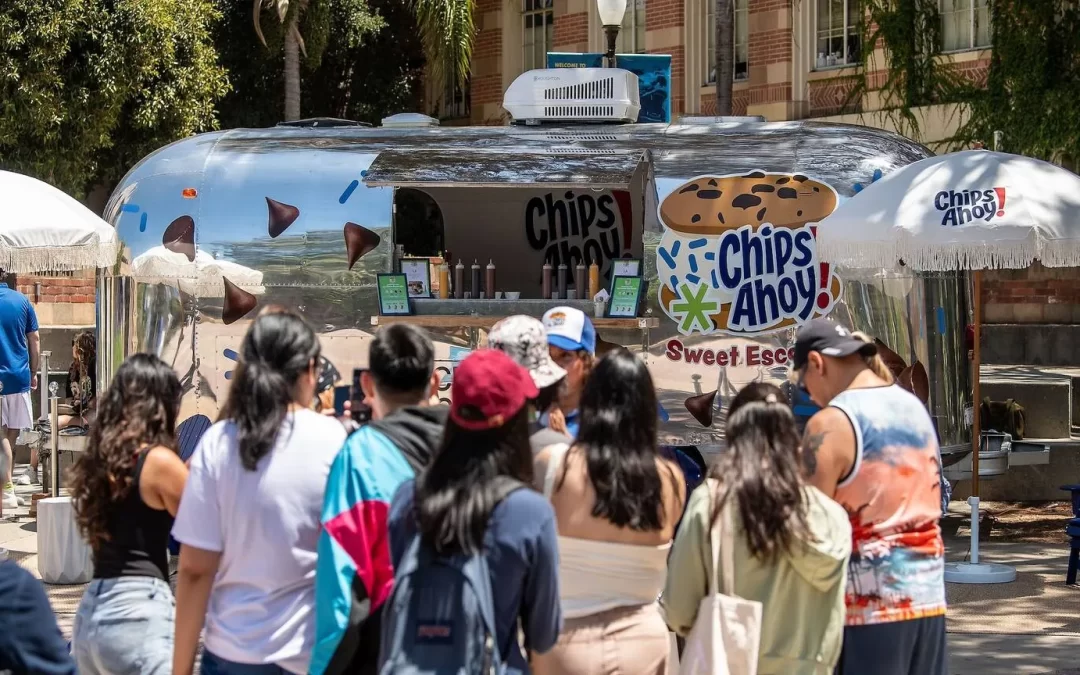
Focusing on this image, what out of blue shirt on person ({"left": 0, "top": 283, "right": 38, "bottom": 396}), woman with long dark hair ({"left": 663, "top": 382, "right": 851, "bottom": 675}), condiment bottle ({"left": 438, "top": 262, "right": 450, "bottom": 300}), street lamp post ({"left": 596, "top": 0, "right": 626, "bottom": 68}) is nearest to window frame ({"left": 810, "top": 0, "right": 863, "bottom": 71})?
street lamp post ({"left": 596, "top": 0, "right": 626, "bottom": 68})

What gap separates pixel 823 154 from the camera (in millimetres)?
9117

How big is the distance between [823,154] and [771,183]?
0.44m

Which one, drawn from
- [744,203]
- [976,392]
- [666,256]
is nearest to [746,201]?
[744,203]

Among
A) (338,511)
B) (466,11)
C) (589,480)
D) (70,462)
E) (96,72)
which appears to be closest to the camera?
(338,511)

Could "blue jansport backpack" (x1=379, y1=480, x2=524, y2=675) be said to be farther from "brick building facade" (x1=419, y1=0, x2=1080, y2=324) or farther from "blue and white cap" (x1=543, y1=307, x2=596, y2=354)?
"brick building facade" (x1=419, y1=0, x2=1080, y2=324)

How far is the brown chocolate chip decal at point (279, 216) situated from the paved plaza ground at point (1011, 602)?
2.63 meters

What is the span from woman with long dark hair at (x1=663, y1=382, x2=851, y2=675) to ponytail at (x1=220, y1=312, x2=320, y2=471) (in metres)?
1.16

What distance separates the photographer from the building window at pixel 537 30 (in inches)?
956

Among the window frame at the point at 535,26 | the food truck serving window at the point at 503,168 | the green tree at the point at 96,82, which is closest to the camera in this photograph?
the food truck serving window at the point at 503,168

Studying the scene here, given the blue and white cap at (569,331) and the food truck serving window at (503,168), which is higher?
the food truck serving window at (503,168)

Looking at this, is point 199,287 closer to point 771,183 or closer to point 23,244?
point 23,244

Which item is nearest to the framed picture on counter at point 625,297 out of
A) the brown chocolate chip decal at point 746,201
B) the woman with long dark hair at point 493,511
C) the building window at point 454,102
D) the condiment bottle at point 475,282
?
the brown chocolate chip decal at point 746,201

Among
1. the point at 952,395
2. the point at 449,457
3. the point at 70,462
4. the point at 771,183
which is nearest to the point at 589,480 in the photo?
the point at 449,457

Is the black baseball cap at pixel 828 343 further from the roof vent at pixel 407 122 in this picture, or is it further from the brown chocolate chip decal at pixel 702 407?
the roof vent at pixel 407 122
